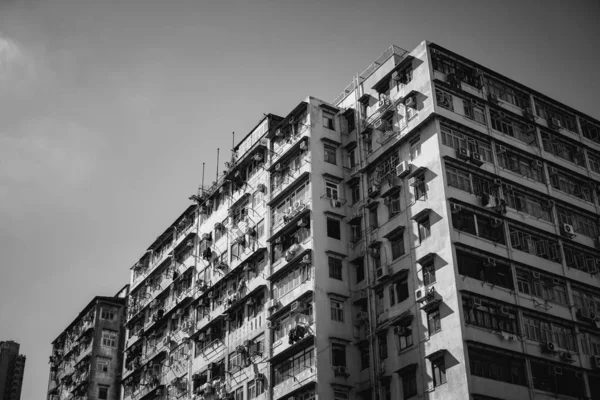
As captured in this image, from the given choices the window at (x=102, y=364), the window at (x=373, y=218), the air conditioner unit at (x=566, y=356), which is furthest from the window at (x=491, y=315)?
the window at (x=102, y=364)

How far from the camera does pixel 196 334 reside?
1908 inches

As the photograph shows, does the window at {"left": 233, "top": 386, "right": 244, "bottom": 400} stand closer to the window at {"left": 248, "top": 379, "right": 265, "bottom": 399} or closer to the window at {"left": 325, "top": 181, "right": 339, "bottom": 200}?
the window at {"left": 248, "top": 379, "right": 265, "bottom": 399}

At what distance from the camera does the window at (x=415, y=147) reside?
3847 centimetres

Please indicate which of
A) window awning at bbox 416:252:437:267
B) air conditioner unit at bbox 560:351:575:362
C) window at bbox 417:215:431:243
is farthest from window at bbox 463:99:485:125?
air conditioner unit at bbox 560:351:575:362

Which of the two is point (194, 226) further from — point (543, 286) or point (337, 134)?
point (543, 286)

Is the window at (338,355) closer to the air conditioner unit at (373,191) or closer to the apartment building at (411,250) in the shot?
the apartment building at (411,250)

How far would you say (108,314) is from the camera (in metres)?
67.1

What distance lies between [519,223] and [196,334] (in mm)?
20856

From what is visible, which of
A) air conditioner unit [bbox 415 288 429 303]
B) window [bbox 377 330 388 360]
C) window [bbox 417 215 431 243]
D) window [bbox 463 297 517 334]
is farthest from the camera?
window [bbox 377 330 388 360]

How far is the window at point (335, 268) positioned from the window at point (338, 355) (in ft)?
11.5

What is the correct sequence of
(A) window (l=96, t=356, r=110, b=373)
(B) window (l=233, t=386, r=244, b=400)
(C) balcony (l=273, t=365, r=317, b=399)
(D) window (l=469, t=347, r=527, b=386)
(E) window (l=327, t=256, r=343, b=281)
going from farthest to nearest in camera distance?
(A) window (l=96, t=356, r=110, b=373) < (B) window (l=233, t=386, r=244, b=400) < (E) window (l=327, t=256, r=343, b=281) < (C) balcony (l=273, t=365, r=317, b=399) < (D) window (l=469, t=347, r=527, b=386)

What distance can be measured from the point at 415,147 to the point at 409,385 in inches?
448

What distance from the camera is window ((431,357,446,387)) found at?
3266 cm

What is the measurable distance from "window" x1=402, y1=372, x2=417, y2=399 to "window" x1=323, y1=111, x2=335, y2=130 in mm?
15074
